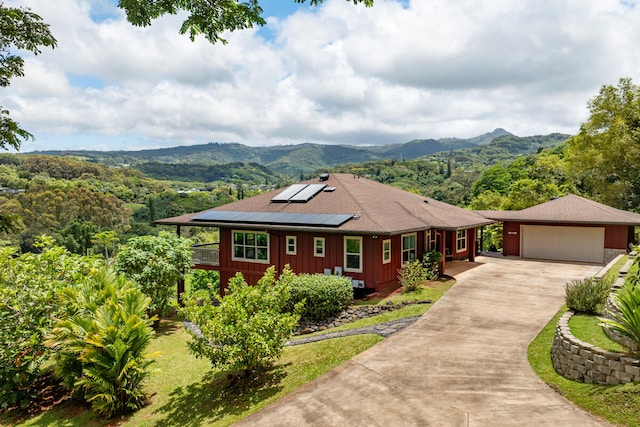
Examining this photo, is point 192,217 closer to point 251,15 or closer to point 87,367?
point 87,367

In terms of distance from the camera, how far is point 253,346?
8.21 m

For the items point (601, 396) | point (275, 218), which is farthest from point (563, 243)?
point (601, 396)

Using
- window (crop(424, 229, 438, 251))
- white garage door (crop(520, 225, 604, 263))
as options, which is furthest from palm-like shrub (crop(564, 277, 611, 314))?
white garage door (crop(520, 225, 604, 263))

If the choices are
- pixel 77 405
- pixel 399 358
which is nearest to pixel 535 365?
pixel 399 358

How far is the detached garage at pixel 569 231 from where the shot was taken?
67.7 feet

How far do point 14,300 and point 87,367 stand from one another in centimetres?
309

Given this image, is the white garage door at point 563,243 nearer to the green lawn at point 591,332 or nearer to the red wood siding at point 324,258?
the red wood siding at point 324,258

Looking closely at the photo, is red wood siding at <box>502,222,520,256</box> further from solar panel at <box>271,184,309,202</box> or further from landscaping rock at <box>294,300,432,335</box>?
landscaping rock at <box>294,300,432,335</box>

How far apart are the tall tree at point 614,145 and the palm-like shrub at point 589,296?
2393cm

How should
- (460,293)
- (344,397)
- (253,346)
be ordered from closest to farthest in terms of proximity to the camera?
1. (344,397)
2. (253,346)
3. (460,293)

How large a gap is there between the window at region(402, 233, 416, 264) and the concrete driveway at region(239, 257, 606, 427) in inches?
219

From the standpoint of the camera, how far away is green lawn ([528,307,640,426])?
6.09m

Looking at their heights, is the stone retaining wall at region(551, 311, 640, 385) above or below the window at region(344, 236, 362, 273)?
below

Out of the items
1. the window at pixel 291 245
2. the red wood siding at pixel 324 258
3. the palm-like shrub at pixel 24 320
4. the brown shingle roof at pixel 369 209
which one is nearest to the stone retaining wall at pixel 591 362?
the brown shingle roof at pixel 369 209
